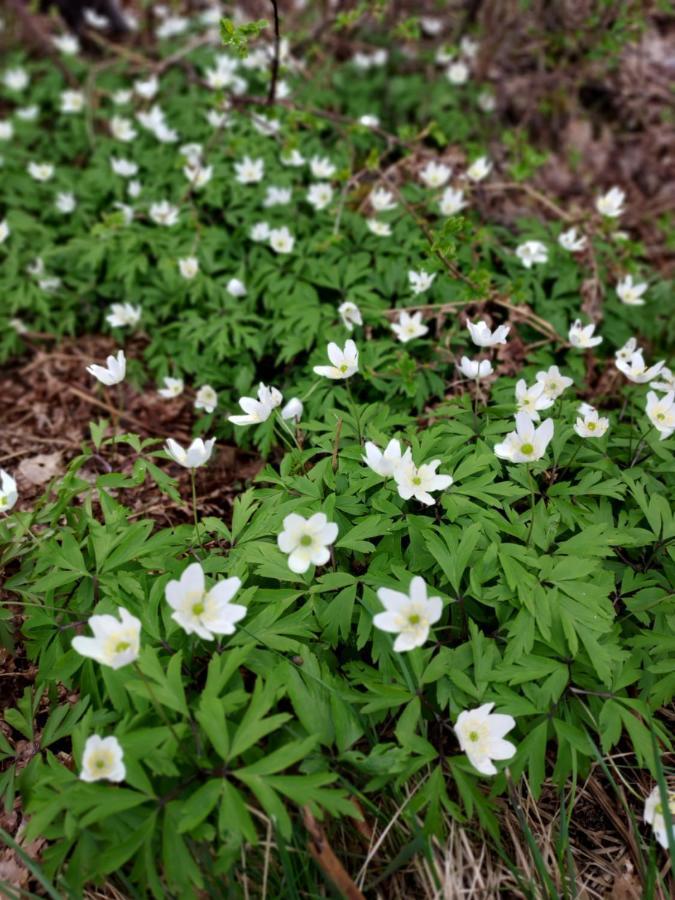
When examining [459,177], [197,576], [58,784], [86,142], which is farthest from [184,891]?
[86,142]

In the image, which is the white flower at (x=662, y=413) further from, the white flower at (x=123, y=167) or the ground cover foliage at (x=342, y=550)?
the white flower at (x=123, y=167)

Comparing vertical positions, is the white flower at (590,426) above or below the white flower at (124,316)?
above

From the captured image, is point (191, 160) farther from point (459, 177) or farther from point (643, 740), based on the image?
point (643, 740)

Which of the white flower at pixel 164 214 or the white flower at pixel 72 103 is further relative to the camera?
the white flower at pixel 72 103

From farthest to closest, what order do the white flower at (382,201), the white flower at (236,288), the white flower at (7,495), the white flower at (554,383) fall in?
the white flower at (382,201), the white flower at (236,288), the white flower at (554,383), the white flower at (7,495)

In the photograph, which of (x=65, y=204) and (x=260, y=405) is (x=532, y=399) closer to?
(x=260, y=405)

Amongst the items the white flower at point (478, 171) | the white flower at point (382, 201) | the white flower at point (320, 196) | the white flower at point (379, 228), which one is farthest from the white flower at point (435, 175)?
the white flower at point (320, 196)

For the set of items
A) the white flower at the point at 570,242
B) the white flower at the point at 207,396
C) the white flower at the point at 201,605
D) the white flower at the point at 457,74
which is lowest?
the white flower at the point at 207,396
